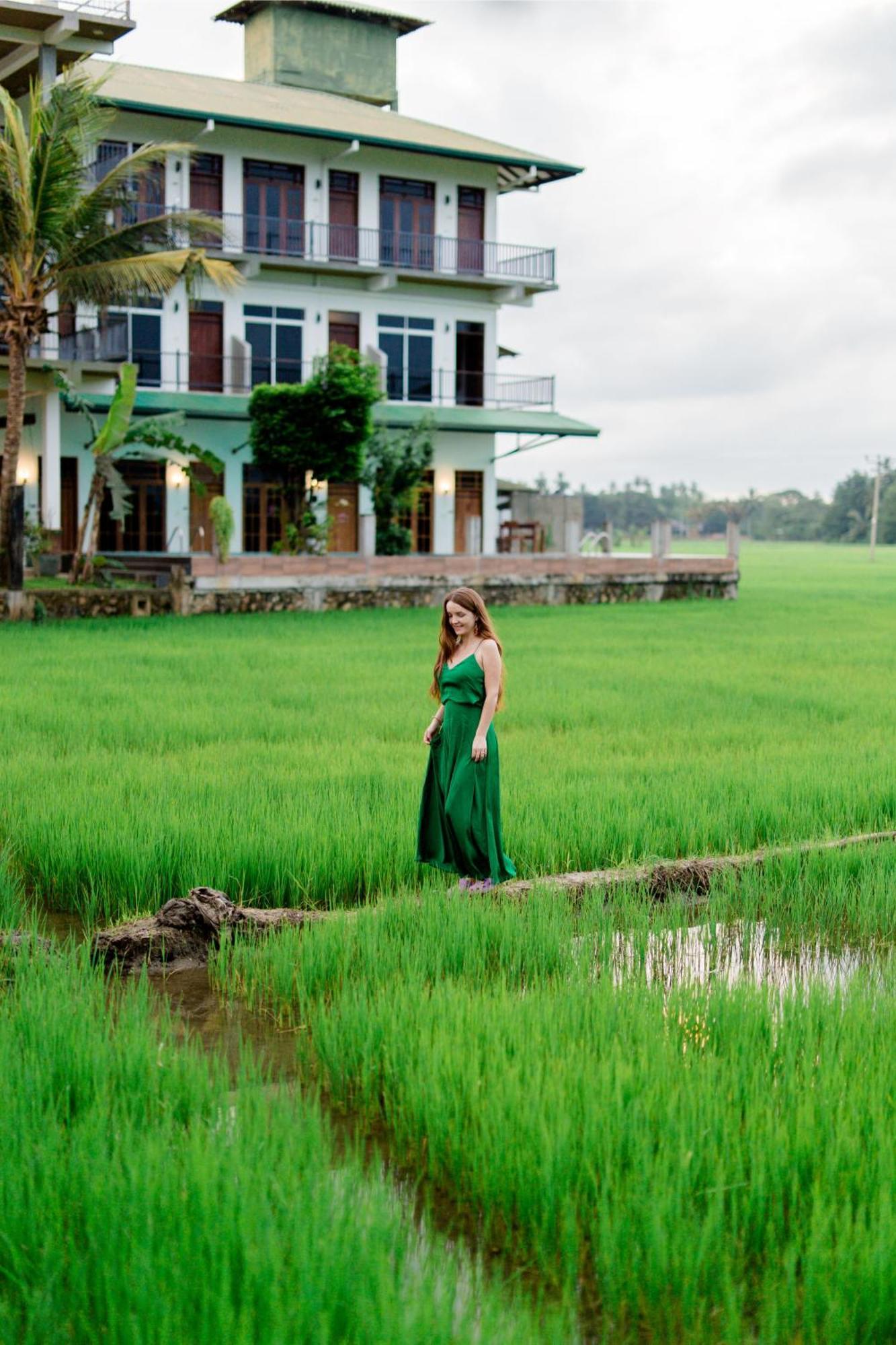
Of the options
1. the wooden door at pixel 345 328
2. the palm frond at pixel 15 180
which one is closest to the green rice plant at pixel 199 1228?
the palm frond at pixel 15 180

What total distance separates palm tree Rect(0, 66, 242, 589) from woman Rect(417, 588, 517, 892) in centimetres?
1637

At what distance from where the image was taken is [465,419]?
119 feet

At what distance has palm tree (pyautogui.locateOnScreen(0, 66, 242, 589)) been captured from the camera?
20.3 meters

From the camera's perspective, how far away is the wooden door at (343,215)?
36000 mm

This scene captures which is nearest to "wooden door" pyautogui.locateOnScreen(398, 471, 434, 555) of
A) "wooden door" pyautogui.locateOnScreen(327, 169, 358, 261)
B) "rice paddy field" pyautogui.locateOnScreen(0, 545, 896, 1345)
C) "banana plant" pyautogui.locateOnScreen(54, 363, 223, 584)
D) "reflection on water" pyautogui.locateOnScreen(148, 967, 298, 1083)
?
"wooden door" pyautogui.locateOnScreen(327, 169, 358, 261)

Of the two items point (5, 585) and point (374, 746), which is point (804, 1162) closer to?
point (374, 746)

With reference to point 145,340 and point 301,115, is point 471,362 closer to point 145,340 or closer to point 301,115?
point 301,115

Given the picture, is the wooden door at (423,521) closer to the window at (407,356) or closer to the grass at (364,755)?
the window at (407,356)

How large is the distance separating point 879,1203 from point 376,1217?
111 cm

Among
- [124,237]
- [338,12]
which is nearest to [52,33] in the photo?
[124,237]

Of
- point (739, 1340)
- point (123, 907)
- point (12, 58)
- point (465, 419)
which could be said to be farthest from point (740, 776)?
point (465, 419)

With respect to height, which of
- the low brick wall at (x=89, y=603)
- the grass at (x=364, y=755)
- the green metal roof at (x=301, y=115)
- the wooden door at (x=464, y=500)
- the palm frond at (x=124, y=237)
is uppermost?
the green metal roof at (x=301, y=115)

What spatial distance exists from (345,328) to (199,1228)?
3510 centimetres

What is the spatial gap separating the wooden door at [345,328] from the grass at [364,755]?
1730 centimetres
